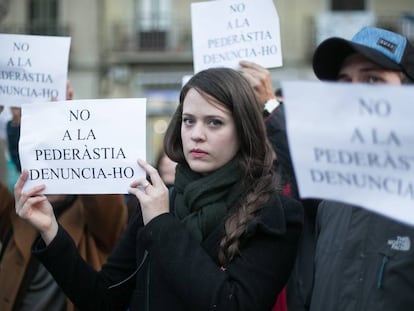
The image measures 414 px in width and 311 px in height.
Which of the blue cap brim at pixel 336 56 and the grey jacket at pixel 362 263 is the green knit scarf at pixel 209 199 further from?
the blue cap brim at pixel 336 56

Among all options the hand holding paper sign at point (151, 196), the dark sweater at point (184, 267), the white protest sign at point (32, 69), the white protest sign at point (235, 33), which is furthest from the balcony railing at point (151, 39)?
the hand holding paper sign at point (151, 196)

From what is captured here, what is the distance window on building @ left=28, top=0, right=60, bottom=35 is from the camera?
61.0 ft

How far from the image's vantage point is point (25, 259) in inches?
109

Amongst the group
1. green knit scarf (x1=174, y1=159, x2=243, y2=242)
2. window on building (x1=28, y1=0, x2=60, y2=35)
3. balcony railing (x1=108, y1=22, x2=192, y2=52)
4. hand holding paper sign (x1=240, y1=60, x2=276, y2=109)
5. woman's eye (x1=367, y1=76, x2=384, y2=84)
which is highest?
woman's eye (x1=367, y1=76, x2=384, y2=84)

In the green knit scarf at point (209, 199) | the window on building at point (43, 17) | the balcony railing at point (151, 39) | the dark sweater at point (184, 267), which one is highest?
the green knit scarf at point (209, 199)

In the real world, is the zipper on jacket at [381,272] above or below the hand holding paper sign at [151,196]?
below

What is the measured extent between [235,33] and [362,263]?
63.6 inches

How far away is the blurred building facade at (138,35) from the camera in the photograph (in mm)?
18078

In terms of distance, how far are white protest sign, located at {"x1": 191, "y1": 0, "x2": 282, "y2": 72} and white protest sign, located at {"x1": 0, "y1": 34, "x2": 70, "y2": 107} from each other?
2.13 feet

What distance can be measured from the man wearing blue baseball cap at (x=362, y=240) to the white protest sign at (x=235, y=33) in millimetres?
921

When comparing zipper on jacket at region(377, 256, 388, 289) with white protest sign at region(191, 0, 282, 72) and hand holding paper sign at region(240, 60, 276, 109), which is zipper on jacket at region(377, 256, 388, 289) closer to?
hand holding paper sign at region(240, 60, 276, 109)

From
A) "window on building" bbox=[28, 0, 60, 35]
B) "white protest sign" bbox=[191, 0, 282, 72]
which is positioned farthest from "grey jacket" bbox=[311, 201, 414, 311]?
"window on building" bbox=[28, 0, 60, 35]

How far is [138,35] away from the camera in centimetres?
1878

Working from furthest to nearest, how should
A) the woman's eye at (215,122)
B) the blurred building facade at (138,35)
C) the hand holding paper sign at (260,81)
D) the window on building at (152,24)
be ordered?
the window on building at (152,24)
the blurred building facade at (138,35)
the hand holding paper sign at (260,81)
the woman's eye at (215,122)
